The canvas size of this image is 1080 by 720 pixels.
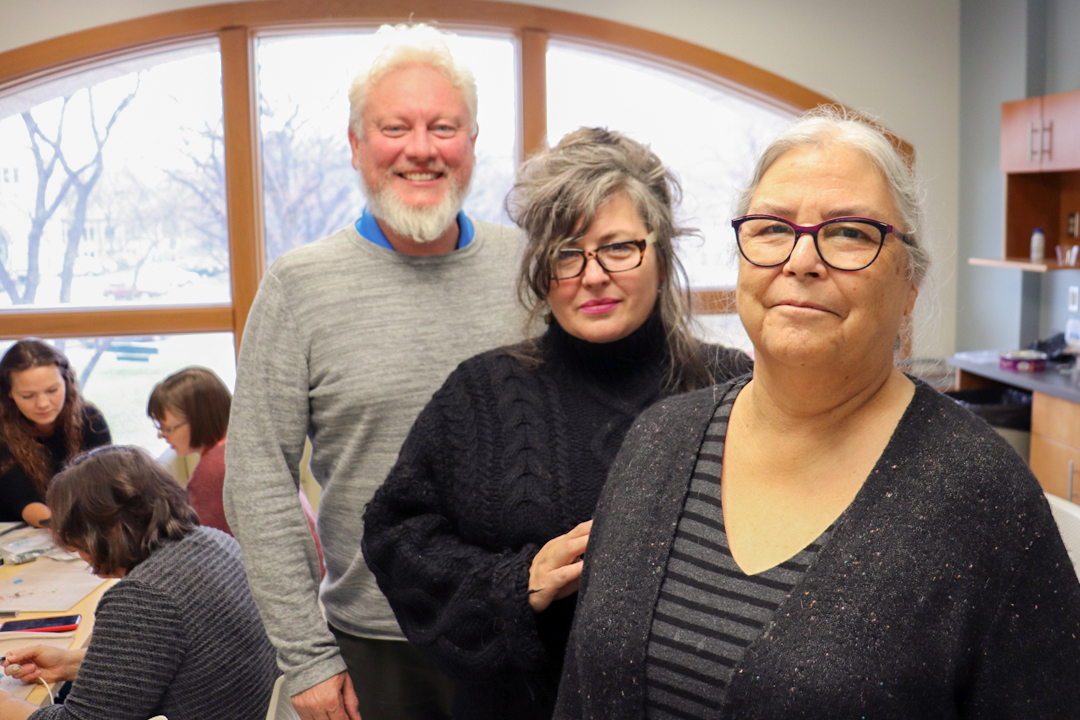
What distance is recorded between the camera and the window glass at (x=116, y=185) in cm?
471

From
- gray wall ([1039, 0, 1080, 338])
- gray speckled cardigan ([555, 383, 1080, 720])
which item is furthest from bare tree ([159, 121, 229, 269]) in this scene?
gray speckled cardigan ([555, 383, 1080, 720])

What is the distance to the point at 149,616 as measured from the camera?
1.77 m

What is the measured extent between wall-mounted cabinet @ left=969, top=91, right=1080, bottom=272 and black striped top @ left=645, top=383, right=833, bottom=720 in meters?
3.60

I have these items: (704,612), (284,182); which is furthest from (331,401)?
(284,182)

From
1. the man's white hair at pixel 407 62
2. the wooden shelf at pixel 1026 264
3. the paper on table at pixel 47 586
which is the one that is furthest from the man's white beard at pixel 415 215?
the wooden shelf at pixel 1026 264

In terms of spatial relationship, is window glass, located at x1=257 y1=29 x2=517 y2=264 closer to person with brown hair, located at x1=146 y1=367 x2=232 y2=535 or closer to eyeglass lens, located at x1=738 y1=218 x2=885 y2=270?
person with brown hair, located at x1=146 y1=367 x2=232 y2=535

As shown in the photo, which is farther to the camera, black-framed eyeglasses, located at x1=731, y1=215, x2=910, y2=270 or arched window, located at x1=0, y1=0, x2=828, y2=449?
arched window, located at x1=0, y1=0, x2=828, y2=449

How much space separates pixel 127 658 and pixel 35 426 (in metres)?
1.84

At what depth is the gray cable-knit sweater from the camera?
5.70 ft

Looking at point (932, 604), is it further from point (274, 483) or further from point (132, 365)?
point (132, 365)

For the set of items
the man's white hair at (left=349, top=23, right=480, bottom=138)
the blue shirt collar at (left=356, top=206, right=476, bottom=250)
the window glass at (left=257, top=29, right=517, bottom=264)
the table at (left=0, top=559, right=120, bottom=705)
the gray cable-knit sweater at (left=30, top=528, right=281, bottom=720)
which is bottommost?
the table at (left=0, top=559, right=120, bottom=705)

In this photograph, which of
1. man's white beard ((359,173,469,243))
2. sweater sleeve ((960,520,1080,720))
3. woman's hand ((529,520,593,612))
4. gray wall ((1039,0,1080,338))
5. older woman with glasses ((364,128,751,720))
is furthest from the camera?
gray wall ((1039,0,1080,338))

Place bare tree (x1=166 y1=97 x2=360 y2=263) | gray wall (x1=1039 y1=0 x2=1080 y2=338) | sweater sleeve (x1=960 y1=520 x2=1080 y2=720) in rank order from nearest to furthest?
sweater sleeve (x1=960 y1=520 x2=1080 y2=720) < gray wall (x1=1039 y1=0 x2=1080 y2=338) < bare tree (x1=166 y1=97 x2=360 y2=263)

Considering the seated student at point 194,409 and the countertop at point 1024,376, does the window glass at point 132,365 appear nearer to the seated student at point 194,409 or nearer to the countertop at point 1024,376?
the seated student at point 194,409
